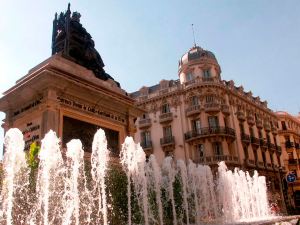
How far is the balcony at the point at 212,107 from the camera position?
39.6 m

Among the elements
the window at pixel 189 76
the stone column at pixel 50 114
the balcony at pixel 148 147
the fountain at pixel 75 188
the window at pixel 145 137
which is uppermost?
the window at pixel 189 76

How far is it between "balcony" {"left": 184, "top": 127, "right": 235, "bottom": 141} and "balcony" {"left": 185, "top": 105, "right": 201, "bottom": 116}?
2.10 meters

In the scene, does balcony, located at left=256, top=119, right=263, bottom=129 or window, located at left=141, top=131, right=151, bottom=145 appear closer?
window, located at left=141, top=131, right=151, bottom=145

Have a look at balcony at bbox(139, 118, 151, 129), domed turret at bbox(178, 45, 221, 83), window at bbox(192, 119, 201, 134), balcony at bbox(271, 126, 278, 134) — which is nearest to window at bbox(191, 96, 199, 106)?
window at bbox(192, 119, 201, 134)

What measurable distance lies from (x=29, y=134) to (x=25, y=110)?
2.94 ft

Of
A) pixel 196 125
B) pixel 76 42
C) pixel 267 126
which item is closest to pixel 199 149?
pixel 196 125

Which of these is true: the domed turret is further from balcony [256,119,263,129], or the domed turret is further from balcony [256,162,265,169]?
balcony [256,162,265,169]

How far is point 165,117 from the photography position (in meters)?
42.2

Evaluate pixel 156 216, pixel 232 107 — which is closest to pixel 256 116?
pixel 232 107

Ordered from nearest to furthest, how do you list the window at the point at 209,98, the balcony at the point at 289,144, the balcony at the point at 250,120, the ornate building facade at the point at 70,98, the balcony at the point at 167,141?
the ornate building facade at the point at 70,98 < the window at the point at 209,98 < the balcony at the point at 167,141 < the balcony at the point at 250,120 < the balcony at the point at 289,144

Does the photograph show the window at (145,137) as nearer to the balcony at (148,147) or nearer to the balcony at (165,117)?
the balcony at (148,147)

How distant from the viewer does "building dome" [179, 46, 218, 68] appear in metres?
42.7

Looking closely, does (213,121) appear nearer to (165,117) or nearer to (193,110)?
(193,110)

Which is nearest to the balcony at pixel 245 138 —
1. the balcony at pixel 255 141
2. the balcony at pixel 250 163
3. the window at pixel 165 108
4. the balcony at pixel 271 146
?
the balcony at pixel 255 141
